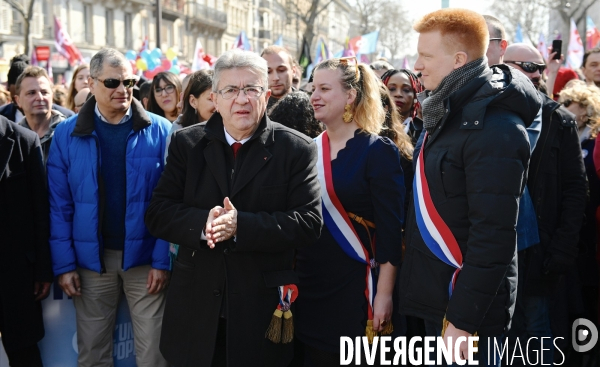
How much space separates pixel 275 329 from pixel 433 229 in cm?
89

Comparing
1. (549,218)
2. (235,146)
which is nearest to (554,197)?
(549,218)

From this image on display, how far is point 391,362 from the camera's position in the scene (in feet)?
12.3

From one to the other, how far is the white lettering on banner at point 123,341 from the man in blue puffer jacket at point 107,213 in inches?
5.9

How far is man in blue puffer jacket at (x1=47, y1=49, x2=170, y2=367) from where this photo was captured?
12.6 ft

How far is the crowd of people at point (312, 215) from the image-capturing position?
2766 millimetres

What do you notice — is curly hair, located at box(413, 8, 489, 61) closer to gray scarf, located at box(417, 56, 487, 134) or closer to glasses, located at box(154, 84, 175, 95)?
gray scarf, located at box(417, 56, 487, 134)

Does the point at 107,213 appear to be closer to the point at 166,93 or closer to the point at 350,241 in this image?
the point at 350,241

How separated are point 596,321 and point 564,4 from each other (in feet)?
123

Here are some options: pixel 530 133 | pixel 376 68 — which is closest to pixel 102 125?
pixel 530 133

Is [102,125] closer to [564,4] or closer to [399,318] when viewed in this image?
[399,318]

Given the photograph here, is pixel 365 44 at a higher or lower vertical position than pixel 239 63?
higher

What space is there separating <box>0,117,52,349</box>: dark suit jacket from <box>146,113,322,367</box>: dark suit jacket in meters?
1.21

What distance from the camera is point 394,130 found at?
4207mm

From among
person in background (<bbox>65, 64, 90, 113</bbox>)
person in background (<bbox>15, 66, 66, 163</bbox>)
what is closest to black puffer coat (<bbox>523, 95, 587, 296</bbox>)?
person in background (<bbox>15, 66, 66, 163</bbox>)
